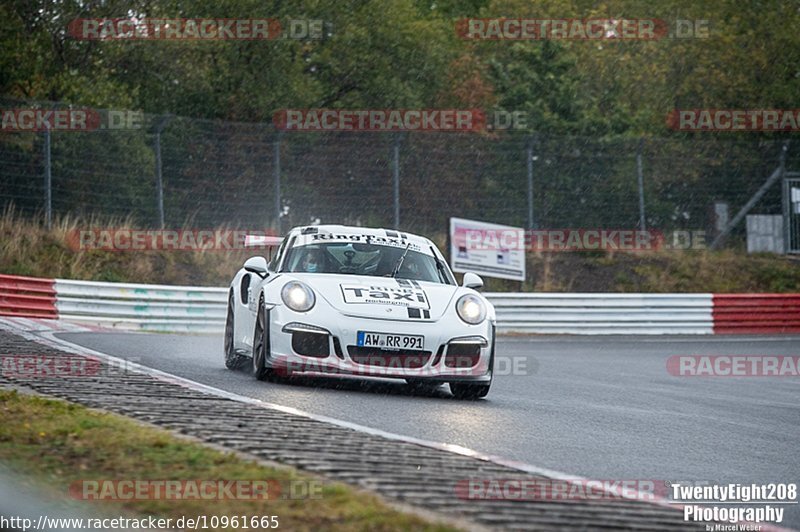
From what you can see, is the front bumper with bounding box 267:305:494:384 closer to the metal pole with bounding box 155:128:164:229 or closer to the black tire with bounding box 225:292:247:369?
the black tire with bounding box 225:292:247:369

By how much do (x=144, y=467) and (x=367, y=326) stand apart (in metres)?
4.82

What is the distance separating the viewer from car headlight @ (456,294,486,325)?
1055 cm

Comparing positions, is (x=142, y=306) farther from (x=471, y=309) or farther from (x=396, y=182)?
(x=471, y=309)

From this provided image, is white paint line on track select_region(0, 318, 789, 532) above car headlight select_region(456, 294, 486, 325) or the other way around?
the other way around

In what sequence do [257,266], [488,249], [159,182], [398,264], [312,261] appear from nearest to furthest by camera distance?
[257,266], [312,261], [398,264], [159,182], [488,249]

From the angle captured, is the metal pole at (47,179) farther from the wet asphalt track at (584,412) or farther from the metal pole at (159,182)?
the wet asphalt track at (584,412)

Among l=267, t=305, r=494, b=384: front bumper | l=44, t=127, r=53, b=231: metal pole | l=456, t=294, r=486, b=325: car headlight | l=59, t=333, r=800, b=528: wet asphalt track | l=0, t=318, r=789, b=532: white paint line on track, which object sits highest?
l=44, t=127, r=53, b=231: metal pole

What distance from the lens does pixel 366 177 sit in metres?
25.0

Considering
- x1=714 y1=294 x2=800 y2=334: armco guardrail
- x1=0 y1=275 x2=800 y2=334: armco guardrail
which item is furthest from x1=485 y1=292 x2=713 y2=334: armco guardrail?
x1=714 y1=294 x2=800 y2=334: armco guardrail

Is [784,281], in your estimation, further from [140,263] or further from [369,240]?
[369,240]

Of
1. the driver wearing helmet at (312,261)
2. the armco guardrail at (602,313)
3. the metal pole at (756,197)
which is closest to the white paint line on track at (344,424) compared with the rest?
the driver wearing helmet at (312,261)

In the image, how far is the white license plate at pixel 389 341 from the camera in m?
10.2

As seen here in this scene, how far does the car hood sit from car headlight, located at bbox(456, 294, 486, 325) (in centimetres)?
9

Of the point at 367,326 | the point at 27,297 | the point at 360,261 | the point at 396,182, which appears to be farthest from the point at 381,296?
the point at 396,182
